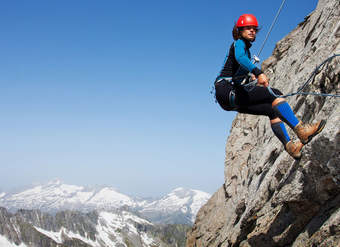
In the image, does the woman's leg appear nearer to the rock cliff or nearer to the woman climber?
the woman climber

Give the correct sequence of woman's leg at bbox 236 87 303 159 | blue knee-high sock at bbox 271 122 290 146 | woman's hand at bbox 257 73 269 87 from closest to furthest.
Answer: woman's hand at bbox 257 73 269 87 < blue knee-high sock at bbox 271 122 290 146 < woman's leg at bbox 236 87 303 159

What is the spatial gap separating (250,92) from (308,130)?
2.01m

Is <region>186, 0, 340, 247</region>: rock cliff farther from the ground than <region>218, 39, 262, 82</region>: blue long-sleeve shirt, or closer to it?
closer to it

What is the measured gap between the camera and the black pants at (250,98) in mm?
8820

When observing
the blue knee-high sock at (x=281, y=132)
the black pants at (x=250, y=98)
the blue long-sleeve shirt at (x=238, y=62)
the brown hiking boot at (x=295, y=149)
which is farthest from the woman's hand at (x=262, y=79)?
the brown hiking boot at (x=295, y=149)

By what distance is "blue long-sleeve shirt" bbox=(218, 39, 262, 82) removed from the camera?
27.0 ft

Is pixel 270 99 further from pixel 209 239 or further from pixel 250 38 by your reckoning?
pixel 209 239

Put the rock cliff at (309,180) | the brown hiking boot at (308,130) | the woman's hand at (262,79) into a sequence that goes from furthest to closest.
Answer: the woman's hand at (262,79) < the brown hiking boot at (308,130) < the rock cliff at (309,180)

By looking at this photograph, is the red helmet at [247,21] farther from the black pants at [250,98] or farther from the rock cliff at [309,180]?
the rock cliff at [309,180]

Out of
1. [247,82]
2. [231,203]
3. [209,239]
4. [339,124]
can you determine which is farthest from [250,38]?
[209,239]

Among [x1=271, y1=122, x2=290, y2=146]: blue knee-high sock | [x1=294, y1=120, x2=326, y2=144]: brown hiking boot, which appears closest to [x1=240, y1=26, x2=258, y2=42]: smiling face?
[x1=271, y1=122, x2=290, y2=146]: blue knee-high sock

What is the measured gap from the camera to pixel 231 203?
64.7 ft

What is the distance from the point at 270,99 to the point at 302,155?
6.26 feet

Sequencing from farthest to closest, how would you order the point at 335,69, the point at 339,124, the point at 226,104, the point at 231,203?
the point at 231,203
the point at 226,104
the point at 335,69
the point at 339,124
